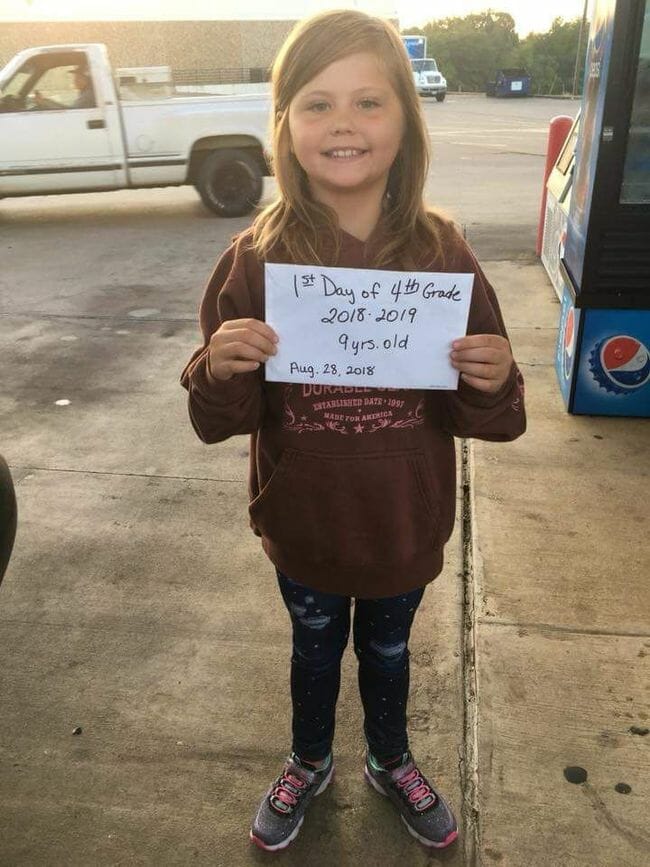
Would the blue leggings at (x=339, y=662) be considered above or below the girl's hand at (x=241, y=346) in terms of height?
below

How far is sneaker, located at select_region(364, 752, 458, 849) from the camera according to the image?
6.07 feet

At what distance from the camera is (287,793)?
1.91 metres

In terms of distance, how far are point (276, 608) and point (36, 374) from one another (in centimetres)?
274

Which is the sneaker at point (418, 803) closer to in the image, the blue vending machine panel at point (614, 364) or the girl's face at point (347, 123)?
the girl's face at point (347, 123)

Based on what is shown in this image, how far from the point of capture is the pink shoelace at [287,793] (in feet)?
6.18

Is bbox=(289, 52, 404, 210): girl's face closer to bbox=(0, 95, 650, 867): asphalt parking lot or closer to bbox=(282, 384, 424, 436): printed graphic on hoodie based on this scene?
bbox=(282, 384, 424, 436): printed graphic on hoodie

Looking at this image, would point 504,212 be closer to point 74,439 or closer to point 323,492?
point 74,439

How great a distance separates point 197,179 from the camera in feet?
29.6

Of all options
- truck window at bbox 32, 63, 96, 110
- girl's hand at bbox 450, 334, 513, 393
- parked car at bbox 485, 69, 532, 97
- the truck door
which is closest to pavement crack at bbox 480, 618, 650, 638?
girl's hand at bbox 450, 334, 513, 393

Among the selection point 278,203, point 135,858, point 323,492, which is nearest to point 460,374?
point 323,492

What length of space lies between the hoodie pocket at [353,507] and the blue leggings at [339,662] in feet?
0.44

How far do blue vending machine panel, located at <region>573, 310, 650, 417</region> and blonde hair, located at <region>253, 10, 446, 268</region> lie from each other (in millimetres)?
2366

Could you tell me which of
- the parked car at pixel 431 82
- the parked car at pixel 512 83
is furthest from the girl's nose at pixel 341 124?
the parked car at pixel 512 83

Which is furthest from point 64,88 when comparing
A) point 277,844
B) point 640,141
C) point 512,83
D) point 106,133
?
point 512,83
